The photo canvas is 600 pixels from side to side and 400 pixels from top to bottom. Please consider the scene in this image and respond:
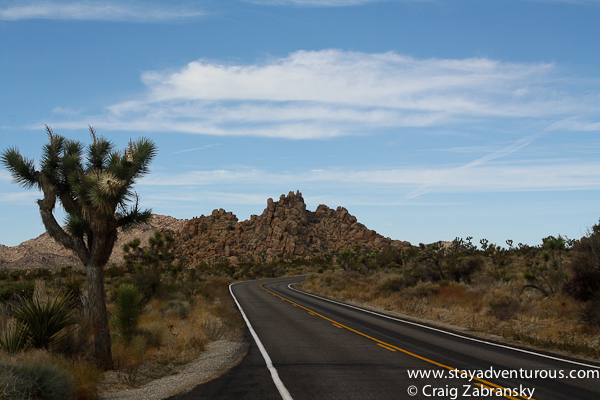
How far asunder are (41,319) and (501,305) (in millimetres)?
17341

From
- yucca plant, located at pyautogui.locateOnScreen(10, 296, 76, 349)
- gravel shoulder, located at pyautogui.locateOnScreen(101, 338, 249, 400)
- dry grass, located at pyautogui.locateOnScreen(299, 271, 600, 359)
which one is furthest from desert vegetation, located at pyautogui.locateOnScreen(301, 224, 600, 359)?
yucca plant, located at pyautogui.locateOnScreen(10, 296, 76, 349)

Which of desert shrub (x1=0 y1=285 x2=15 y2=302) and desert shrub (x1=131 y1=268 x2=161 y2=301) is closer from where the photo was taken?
desert shrub (x1=0 y1=285 x2=15 y2=302)

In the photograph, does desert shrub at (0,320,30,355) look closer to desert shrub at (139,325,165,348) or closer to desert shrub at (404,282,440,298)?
desert shrub at (139,325,165,348)

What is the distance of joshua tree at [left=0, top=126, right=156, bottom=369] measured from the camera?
1050cm

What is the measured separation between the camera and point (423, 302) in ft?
77.4

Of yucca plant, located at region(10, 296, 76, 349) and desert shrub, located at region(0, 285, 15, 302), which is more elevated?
yucca plant, located at region(10, 296, 76, 349)

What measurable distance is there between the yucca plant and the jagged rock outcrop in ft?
341

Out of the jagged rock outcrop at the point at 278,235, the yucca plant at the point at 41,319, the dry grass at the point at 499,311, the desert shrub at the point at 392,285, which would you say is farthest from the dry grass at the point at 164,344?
the jagged rock outcrop at the point at 278,235

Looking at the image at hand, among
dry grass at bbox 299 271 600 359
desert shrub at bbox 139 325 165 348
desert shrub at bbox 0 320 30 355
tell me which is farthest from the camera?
desert shrub at bbox 139 325 165 348

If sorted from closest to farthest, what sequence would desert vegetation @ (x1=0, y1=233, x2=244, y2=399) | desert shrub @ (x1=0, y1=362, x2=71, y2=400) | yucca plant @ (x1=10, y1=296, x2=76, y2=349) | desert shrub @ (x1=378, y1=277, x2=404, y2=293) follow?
desert shrub @ (x1=0, y1=362, x2=71, y2=400) < desert vegetation @ (x1=0, y1=233, x2=244, y2=399) < yucca plant @ (x1=10, y1=296, x2=76, y2=349) < desert shrub @ (x1=378, y1=277, x2=404, y2=293)

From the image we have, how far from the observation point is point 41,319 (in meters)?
9.61

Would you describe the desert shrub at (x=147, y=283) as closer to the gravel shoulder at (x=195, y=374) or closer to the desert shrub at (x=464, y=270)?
the gravel shoulder at (x=195, y=374)

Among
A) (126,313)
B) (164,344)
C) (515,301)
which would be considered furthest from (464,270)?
(126,313)

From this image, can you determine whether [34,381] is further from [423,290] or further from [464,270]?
[464,270]
